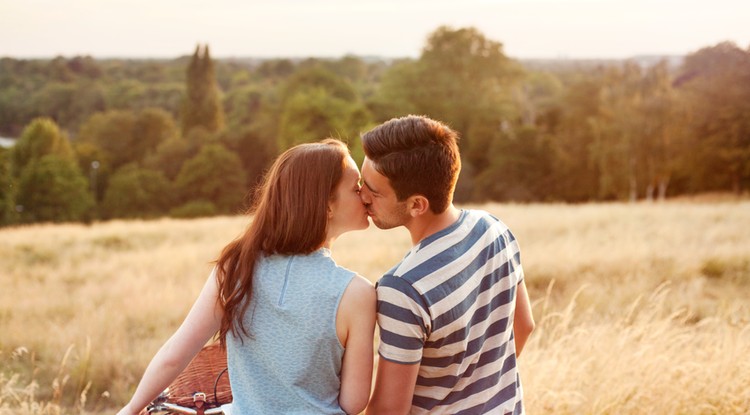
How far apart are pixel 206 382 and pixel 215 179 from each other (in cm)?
4531

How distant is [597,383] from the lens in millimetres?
4168

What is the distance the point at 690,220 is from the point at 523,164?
89.0 feet

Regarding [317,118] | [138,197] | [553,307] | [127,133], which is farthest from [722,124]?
[127,133]

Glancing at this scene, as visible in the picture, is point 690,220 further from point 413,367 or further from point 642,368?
point 413,367

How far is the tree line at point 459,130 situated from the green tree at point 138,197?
0.31 ft

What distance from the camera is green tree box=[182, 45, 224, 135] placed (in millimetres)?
59750

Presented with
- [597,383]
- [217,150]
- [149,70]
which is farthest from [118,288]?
[149,70]

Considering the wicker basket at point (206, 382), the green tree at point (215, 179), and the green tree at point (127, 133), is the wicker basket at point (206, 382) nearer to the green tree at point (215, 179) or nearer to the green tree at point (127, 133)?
the green tree at point (215, 179)

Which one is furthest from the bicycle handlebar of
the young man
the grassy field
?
the grassy field

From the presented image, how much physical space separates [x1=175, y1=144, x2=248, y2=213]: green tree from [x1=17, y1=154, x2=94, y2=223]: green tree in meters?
6.51

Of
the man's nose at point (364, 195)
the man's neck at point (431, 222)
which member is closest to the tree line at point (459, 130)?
the man's nose at point (364, 195)

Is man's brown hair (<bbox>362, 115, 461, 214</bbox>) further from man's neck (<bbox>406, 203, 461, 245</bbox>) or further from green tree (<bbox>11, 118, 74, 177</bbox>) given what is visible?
green tree (<bbox>11, 118, 74, 177</bbox>)

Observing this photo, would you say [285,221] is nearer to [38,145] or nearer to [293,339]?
[293,339]

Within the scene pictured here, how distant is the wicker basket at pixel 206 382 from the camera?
2777 mm
